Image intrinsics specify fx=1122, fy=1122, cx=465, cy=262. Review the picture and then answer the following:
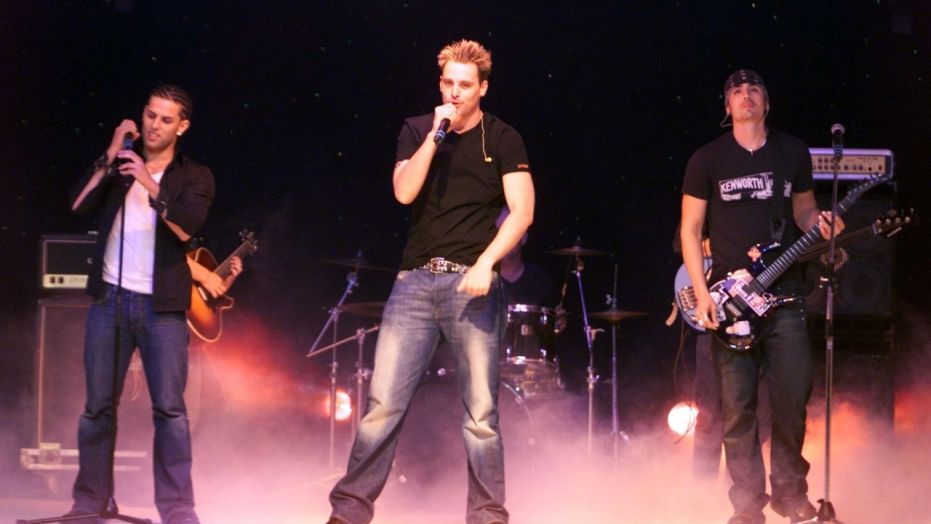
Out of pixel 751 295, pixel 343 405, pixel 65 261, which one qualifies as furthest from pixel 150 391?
pixel 343 405

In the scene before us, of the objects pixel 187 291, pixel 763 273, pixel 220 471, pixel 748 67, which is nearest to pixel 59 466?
pixel 220 471

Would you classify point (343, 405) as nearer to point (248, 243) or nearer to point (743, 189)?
point (248, 243)

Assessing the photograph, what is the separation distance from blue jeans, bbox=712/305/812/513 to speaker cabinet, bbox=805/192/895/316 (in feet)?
5.23

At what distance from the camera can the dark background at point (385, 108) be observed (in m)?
7.88

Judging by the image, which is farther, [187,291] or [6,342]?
[6,342]

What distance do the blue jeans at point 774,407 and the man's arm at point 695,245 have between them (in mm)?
268

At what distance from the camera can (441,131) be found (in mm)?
4348

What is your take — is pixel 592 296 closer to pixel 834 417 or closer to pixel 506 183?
pixel 834 417

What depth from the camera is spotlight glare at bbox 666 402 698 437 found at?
25.4 feet

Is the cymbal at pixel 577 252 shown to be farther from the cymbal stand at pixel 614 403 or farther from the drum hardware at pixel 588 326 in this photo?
the cymbal stand at pixel 614 403

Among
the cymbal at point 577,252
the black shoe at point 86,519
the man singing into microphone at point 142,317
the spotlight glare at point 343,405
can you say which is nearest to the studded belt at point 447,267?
the man singing into microphone at point 142,317

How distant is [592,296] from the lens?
8531 millimetres

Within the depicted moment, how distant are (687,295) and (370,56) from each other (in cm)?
337

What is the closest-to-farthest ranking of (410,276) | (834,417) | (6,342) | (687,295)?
1. (410,276)
2. (687,295)
3. (834,417)
4. (6,342)
